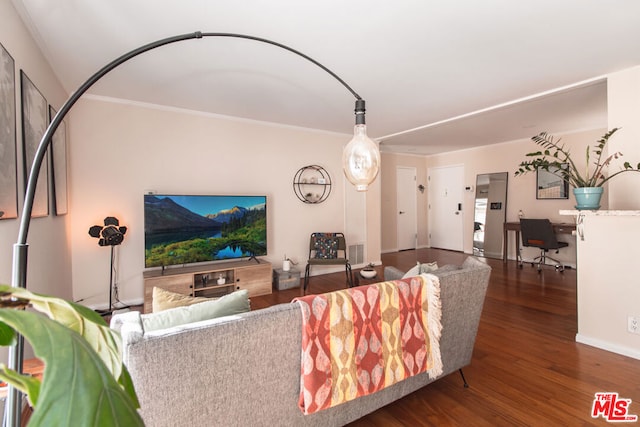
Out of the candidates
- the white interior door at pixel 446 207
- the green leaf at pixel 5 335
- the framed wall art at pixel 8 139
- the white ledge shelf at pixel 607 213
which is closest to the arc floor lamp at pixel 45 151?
the green leaf at pixel 5 335

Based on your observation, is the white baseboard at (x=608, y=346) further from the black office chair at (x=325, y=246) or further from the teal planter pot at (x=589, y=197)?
the black office chair at (x=325, y=246)

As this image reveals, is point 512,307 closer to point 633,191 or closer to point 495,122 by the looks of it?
point 633,191

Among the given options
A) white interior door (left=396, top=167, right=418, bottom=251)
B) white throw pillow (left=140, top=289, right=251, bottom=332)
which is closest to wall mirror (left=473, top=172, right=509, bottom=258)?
white interior door (left=396, top=167, right=418, bottom=251)

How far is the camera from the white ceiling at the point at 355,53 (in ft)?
5.95

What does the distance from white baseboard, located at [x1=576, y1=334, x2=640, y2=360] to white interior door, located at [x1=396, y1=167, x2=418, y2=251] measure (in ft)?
14.2

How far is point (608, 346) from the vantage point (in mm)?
2395

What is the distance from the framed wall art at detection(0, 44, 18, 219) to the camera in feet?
4.61

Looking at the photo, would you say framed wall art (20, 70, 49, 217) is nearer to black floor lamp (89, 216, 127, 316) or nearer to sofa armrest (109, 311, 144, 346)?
black floor lamp (89, 216, 127, 316)

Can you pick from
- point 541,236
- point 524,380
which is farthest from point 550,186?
point 524,380

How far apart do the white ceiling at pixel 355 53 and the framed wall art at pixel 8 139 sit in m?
0.57

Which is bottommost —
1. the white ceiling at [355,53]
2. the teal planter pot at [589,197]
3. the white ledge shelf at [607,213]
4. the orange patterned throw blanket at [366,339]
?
the orange patterned throw blanket at [366,339]

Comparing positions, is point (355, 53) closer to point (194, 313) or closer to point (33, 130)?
→ point (194, 313)

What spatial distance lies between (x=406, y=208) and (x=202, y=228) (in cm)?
479

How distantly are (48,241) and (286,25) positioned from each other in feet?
7.76
